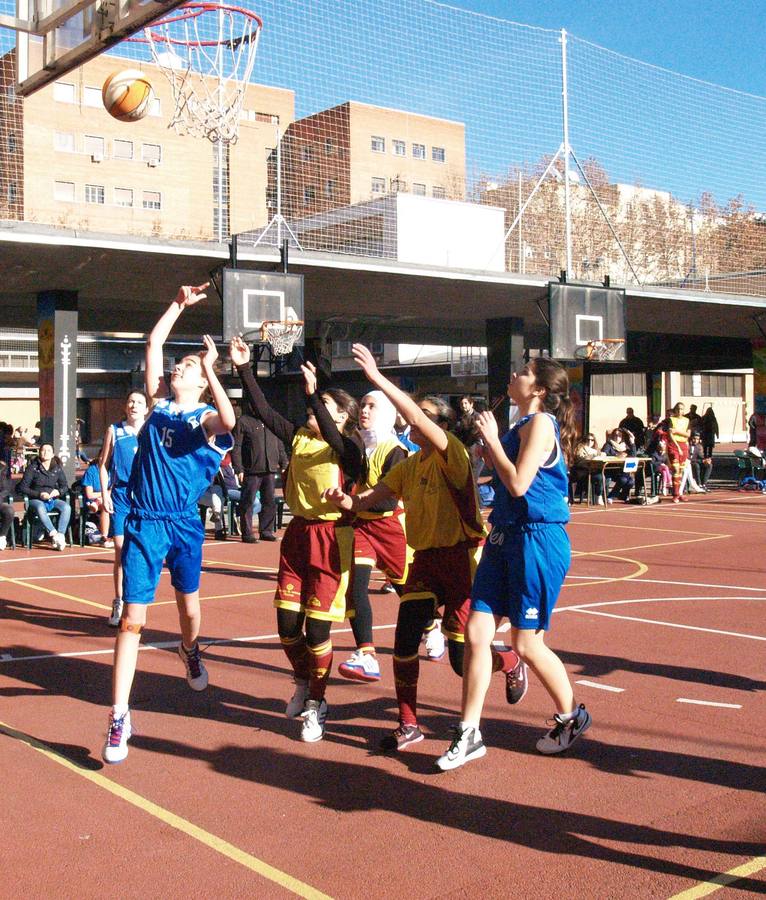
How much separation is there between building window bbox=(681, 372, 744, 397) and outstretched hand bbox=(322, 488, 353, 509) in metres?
59.8

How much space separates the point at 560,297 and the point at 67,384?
9.88 m

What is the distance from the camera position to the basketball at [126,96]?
1241cm

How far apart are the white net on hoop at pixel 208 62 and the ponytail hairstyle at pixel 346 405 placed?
10.4 meters

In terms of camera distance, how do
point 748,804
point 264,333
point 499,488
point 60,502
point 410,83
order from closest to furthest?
point 748,804, point 499,488, point 60,502, point 264,333, point 410,83

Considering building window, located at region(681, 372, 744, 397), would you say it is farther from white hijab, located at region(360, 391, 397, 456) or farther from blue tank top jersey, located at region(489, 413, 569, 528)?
blue tank top jersey, located at region(489, 413, 569, 528)

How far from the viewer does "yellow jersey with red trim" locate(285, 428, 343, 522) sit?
6.11 m

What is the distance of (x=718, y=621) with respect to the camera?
9125 mm

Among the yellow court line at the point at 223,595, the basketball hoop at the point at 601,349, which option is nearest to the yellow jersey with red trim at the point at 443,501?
the yellow court line at the point at 223,595

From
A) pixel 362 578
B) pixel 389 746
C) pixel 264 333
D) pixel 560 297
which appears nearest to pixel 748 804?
pixel 389 746

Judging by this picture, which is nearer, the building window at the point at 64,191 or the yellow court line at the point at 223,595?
the yellow court line at the point at 223,595

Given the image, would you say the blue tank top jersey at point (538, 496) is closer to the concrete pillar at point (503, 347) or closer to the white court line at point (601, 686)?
the white court line at point (601, 686)

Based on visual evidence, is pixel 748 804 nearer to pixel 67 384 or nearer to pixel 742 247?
pixel 67 384

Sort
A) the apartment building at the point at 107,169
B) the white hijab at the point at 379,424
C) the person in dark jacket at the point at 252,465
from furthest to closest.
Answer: the apartment building at the point at 107,169 < the person in dark jacket at the point at 252,465 < the white hijab at the point at 379,424

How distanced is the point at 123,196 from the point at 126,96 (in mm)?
45130
